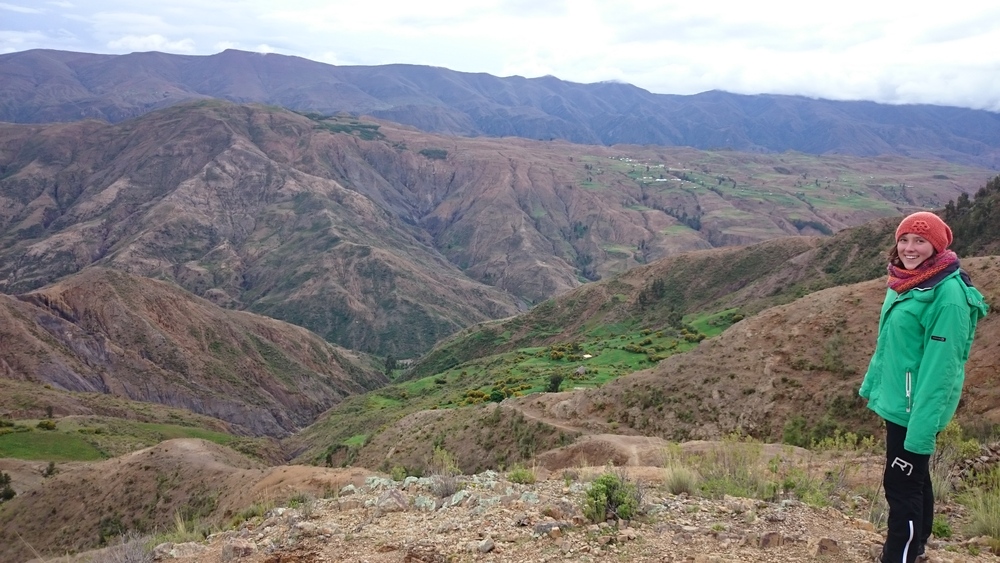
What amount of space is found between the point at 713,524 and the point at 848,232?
57397mm

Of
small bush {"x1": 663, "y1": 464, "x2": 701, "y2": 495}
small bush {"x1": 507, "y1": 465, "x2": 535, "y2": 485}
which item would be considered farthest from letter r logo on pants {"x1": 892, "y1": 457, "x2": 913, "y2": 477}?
small bush {"x1": 507, "y1": 465, "x2": 535, "y2": 485}

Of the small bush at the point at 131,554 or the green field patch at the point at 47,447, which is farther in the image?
the green field patch at the point at 47,447

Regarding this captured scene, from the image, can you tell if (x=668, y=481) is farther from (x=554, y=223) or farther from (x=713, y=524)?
(x=554, y=223)

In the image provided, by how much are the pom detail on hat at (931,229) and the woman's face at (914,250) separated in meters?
0.04

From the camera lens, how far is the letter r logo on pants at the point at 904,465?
5.15m

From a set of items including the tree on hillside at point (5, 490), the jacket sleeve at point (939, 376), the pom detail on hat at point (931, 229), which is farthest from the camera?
the tree on hillside at point (5, 490)

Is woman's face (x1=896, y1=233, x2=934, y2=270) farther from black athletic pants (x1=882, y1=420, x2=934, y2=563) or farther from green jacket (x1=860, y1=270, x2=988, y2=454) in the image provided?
black athletic pants (x1=882, y1=420, x2=934, y2=563)

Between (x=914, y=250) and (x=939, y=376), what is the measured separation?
1.09 meters

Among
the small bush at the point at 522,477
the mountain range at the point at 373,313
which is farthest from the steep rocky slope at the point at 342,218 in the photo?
the small bush at the point at 522,477

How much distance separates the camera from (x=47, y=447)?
3700cm

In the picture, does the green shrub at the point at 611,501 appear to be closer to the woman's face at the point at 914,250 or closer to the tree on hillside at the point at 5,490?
the woman's face at the point at 914,250

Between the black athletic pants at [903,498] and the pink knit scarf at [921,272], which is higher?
the pink knit scarf at [921,272]

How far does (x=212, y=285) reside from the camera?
125 metres

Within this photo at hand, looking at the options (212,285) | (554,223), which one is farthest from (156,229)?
(554,223)
